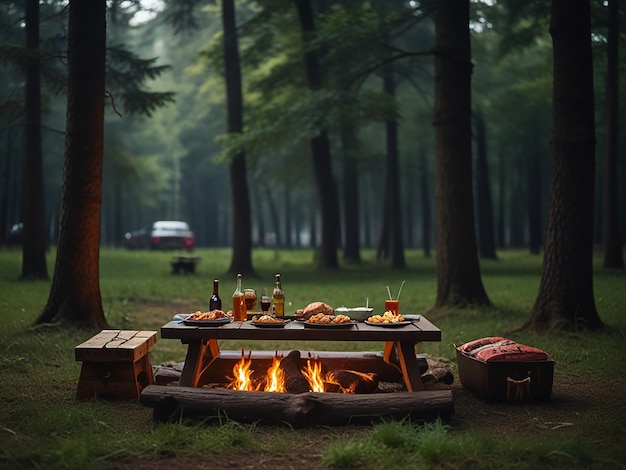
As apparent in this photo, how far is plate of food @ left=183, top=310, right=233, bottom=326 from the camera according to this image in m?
6.27

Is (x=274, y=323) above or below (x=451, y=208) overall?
below

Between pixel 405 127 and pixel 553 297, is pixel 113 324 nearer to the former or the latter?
pixel 553 297

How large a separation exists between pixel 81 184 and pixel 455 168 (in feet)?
20.9

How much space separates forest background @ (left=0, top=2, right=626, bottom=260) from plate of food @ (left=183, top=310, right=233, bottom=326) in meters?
5.07

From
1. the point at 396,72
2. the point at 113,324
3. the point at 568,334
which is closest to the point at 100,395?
the point at 113,324

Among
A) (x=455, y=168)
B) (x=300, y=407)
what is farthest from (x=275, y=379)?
(x=455, y=168)

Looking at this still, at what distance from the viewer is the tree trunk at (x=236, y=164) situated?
69.5ft

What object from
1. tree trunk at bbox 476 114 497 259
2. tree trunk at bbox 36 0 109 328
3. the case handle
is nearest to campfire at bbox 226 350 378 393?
the case handle

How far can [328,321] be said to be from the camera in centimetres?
622

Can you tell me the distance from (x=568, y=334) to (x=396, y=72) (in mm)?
15544

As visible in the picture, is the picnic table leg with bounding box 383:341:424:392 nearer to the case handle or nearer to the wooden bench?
the case handle

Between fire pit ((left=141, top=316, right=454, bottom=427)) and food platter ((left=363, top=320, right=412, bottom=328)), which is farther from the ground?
food platter ((left=363, top=320, right=412, bottom=328))

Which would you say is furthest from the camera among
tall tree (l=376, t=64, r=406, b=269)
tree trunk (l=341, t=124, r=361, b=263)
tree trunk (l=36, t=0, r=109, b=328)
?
tree trunk (l=341, t=124, r=361, b=263)

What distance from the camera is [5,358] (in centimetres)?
828
